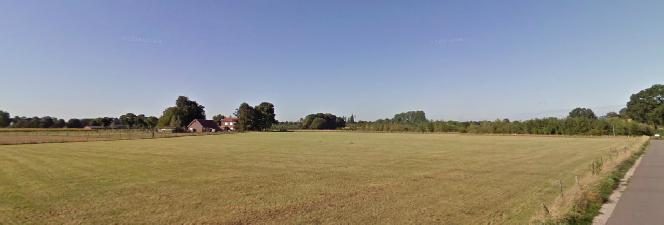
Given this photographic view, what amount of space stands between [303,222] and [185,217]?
328 centimetres

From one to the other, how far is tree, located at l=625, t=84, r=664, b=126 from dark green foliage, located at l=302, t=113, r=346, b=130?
11796 cm

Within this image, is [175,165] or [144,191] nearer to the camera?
[144,191]

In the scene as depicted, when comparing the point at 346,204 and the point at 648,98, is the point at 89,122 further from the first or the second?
the point at 648,98

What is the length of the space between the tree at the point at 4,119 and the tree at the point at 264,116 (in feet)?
414

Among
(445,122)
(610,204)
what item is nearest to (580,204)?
(610,204)

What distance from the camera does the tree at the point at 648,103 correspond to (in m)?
120

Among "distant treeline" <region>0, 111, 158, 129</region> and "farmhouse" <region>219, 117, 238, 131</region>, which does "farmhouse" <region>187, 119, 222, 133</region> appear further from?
"distant treeline" <region>0, 111, 158, 129</region>

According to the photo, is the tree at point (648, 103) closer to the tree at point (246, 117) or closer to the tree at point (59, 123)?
the tree at point (246, 117)

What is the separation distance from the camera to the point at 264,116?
144 meters

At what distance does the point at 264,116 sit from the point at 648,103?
12939 centimetres

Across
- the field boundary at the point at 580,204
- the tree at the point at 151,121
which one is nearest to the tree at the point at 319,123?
the tree at the point at 151,121

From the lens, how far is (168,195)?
44.7 ft

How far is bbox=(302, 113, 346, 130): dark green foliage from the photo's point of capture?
589 feet

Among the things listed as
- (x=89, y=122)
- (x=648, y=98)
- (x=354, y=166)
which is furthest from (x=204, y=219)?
(x=89, y=122)
